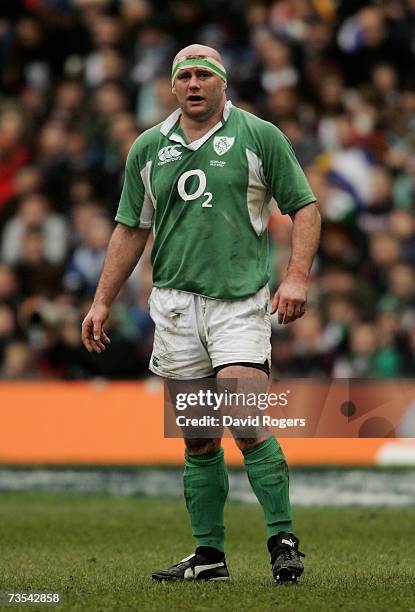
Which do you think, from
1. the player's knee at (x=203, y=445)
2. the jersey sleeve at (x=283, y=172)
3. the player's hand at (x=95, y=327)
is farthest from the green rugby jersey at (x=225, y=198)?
the player's knee at (x=203, y=445)

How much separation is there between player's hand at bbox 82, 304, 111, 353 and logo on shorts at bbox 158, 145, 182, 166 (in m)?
0.74

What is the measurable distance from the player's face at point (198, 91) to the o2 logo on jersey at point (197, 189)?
0.25m

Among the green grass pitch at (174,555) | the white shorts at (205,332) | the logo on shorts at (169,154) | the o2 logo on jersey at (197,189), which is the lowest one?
the green grass pitch at (174,555)

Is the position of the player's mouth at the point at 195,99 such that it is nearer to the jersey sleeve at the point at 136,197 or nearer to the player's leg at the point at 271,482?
the jersey sleeve at the point at 136,197

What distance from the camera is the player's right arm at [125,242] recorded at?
22.9 feet

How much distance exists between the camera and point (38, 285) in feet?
47.8

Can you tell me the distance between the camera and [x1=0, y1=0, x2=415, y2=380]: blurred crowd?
13.1 m

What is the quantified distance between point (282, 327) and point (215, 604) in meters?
A: 7.39

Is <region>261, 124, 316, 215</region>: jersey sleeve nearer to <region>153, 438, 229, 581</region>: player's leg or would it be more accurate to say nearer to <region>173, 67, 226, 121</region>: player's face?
<region>173, 67, 226, 121</region>: player's face

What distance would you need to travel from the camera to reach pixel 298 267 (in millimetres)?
6605

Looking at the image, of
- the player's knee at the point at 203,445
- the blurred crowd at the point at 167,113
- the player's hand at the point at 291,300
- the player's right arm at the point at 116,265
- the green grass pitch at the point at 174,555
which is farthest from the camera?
the blurred crowd at the point at 167,113

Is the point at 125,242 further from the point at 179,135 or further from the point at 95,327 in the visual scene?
the point at 179,135

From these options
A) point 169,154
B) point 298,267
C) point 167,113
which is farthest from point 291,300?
point 167,113

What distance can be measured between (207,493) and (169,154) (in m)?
1.59
